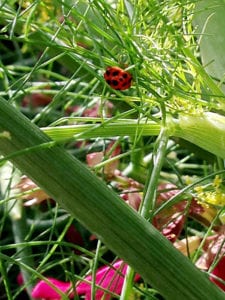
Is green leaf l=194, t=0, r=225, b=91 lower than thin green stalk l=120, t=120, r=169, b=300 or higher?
higher

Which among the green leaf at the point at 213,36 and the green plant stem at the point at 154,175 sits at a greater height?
the green leaf at the point at 213,36

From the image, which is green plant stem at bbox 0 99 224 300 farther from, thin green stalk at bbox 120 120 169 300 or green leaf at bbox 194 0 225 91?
green leaf at bbox 194 0 225 91

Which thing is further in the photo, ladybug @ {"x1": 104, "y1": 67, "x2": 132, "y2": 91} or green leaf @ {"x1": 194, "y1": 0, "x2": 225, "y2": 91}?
green leaf @ {"x1": 194, "y1": 0, "x2": 225, "y2": 91}

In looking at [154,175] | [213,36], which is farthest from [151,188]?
[213,36]

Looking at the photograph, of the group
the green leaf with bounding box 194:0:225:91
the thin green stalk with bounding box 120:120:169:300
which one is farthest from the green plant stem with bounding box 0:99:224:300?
the green leaf with bounding box 194:0:225:91

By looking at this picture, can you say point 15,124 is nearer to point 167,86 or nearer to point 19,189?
point 167,86

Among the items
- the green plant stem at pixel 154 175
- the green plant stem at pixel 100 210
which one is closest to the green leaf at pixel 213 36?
the green plant stem at pixel 154 175

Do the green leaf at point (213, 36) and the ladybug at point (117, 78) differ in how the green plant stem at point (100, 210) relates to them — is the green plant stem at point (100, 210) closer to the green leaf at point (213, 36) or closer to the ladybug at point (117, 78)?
the ladybug at point (117, 78)
